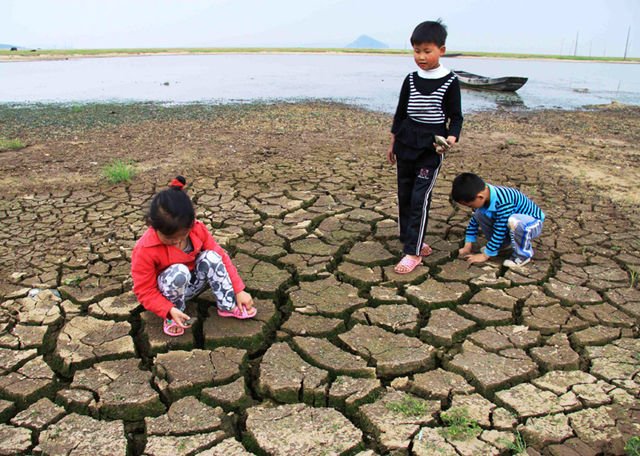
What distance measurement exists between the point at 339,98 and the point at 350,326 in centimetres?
1238

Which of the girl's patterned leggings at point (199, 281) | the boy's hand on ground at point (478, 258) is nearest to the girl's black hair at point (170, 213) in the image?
the girl's patterned leggings at point (199, 281)

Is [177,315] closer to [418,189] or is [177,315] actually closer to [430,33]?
[418,189]

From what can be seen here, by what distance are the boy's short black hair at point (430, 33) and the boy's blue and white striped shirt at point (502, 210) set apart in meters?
1.14

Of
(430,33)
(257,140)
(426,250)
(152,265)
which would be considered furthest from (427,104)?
(257,140)

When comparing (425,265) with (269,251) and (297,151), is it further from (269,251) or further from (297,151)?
(297,151)

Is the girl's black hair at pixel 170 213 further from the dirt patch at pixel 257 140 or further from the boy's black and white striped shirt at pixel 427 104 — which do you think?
the dirt patch at pixel 257 140

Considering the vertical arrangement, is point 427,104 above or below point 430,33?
below

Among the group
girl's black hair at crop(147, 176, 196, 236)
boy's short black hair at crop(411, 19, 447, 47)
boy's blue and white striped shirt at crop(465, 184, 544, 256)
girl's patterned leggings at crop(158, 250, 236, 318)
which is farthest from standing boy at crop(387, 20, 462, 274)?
girl's black hair at crop(147, 176, 196, 236)

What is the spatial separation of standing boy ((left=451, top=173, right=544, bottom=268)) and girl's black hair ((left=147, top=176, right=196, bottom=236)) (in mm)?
1965

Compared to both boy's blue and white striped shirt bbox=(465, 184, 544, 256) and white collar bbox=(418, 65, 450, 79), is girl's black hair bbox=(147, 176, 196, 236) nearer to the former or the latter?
white collar bbox=(418, 65, 450, 79)

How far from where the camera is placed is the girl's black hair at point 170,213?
2365 mm

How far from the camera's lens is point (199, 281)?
292 cm

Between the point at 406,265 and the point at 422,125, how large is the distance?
106cm

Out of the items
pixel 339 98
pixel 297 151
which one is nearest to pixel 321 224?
pixel 297 151
